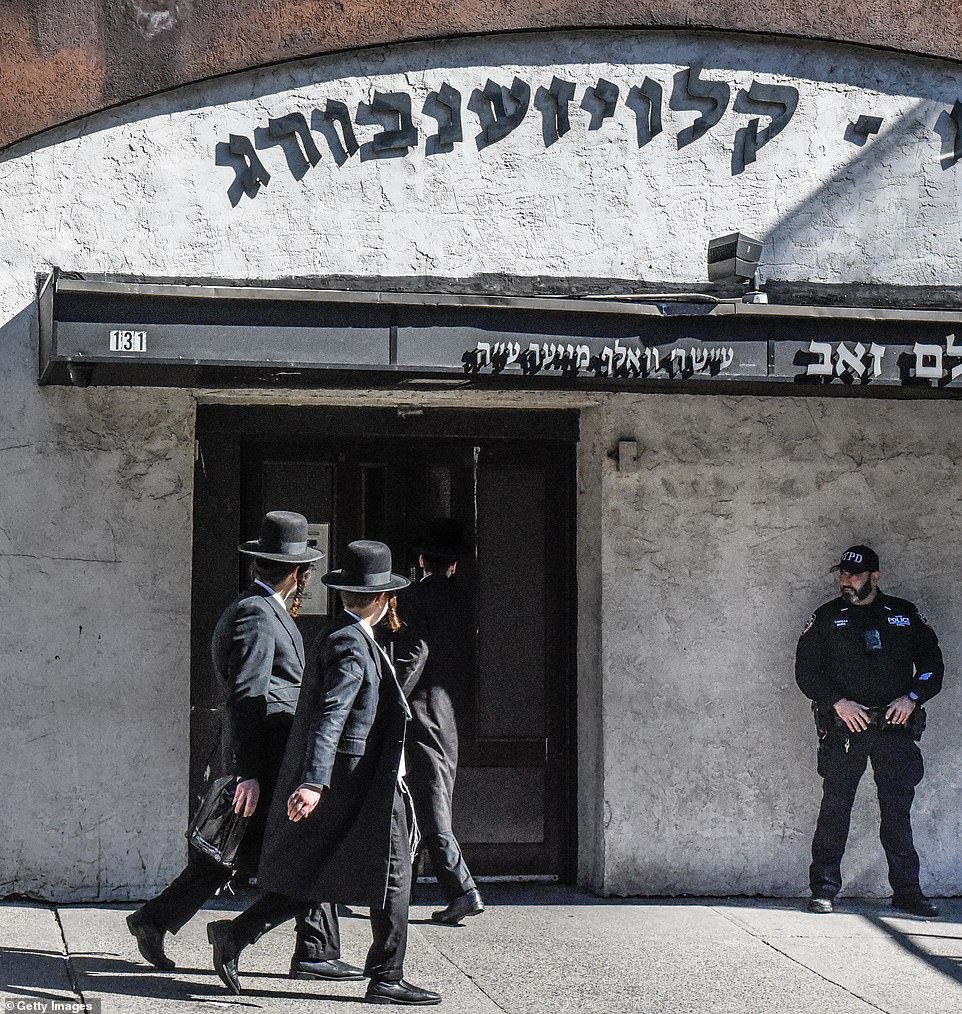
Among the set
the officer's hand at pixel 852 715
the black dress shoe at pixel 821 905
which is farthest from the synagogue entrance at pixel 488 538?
the officer's hand at pixel 852 715

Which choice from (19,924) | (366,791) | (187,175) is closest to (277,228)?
(187,175)

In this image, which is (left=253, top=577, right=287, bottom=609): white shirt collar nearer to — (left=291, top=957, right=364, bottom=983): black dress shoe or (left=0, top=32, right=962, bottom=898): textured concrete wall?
(left=0, top=32, right=962, bottom=898): textured concrete wall

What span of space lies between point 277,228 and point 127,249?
77 cm

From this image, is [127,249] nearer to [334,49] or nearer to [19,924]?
[334,49]

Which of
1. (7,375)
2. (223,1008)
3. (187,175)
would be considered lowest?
(223,1008)

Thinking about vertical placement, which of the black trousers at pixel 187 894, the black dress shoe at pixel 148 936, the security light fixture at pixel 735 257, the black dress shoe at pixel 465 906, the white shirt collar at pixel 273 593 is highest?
the security light fixture at pixel 735 257

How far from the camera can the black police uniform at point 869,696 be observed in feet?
24.5

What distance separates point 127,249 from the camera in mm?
7234

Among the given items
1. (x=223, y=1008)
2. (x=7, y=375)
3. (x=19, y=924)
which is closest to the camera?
(x=223, y=1008)

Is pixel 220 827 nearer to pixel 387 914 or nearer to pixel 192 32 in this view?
pixel 387 914

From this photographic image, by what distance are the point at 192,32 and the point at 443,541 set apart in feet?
9.64

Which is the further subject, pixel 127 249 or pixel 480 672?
pixel 480 672

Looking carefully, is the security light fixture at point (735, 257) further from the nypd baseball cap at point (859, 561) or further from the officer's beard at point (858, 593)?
the officer's beard at point (858, 593)

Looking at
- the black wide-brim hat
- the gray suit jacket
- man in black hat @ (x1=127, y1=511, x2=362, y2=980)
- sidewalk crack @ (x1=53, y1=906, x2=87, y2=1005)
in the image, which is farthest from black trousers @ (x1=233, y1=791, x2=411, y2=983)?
the black wide-brim hat
